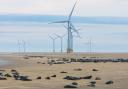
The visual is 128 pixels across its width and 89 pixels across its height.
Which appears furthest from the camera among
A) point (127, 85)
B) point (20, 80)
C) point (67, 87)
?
A: point (20, 80)

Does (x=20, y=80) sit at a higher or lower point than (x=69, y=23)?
lower

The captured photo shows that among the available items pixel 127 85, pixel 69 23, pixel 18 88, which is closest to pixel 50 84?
pixel 18 88

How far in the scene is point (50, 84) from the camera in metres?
24.8

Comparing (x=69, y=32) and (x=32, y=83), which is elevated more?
(x=69, y=32)

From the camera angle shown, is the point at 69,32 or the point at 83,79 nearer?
the point at 83,79

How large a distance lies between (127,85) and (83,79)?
426 centimetres

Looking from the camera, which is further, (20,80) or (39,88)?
(20,80)

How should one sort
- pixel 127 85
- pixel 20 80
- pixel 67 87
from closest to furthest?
pixel 67 87
pixel 127 85
pixel 20 80

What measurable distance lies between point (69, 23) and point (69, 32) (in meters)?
2.77

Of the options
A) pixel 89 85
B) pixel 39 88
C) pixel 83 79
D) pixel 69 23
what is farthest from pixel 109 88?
pixel 69 23

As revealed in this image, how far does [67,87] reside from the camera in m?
22.3

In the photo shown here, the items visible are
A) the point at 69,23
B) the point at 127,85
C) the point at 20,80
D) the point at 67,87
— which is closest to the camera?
the point at 67,87

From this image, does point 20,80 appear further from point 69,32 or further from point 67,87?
point 69,32

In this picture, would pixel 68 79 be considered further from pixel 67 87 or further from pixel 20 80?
pixel 67 87
